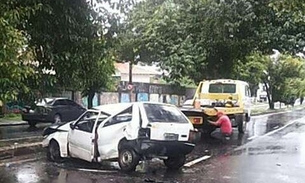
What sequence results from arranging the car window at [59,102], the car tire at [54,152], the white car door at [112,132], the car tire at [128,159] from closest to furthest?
the car tire at [128,159] < the white car door at [112,132] < the car tire at [54,152] < the car window at [59,102]

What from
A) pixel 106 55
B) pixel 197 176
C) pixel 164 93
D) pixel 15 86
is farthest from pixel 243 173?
pixel 164 93

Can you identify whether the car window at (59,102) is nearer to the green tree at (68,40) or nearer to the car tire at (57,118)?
the car tire at (57,118)

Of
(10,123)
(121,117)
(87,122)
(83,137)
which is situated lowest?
(10,123)

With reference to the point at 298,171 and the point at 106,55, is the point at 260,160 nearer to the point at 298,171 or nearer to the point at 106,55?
the point at 298,171

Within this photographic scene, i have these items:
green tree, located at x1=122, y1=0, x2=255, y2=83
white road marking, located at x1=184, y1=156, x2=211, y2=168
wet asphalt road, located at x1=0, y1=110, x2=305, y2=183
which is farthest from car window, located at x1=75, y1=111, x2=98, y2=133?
green tree, located at x1=122, y1=0, x2=255, y2=83

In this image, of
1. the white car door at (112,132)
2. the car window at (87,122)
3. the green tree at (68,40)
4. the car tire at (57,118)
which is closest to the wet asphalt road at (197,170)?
the white car door at (112,132)

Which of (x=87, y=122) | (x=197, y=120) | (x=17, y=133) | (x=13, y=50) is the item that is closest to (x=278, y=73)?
(x=197, y=120)

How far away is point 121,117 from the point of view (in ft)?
36.3

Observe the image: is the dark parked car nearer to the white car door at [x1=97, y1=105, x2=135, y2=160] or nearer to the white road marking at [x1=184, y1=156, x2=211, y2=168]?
the white road marking at [x1=184, y1=156, x2=211, y2=168]

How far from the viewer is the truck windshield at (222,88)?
2100 cm

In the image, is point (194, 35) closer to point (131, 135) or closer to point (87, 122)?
point (87, 122)

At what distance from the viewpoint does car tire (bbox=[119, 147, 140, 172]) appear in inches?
418

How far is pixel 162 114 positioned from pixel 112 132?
1242 mm

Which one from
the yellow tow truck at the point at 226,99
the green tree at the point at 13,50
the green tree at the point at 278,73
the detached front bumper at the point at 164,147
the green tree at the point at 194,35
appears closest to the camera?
the green tree at the point at 13,50
